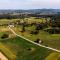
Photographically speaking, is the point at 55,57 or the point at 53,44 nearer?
the point at 55,57

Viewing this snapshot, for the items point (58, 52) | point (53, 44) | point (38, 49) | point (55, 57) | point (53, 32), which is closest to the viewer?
point (55, 57)

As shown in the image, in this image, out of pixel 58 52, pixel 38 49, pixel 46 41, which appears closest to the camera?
pixel 58 52

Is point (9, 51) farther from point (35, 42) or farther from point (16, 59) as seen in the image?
point (35, 42)

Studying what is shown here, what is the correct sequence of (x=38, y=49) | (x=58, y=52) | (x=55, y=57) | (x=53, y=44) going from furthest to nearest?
(x=53, y=44) → (x=38, y=49) → (x=58, y=52) → (x=55, y=57)

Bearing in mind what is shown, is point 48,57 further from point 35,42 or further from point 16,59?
point 35,42

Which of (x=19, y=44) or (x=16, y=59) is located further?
(x=19, y=44)

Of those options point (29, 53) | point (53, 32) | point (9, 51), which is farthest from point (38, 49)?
point (53, 32)

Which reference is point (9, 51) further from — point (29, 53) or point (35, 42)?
point (35, 42)

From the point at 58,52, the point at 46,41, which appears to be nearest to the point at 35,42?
the point at 46,41

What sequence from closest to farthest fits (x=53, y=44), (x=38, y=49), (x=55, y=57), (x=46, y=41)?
(x=55, y=57) < (x=38, y=49) < (x=53, y=44) < (x=46, y=41)
